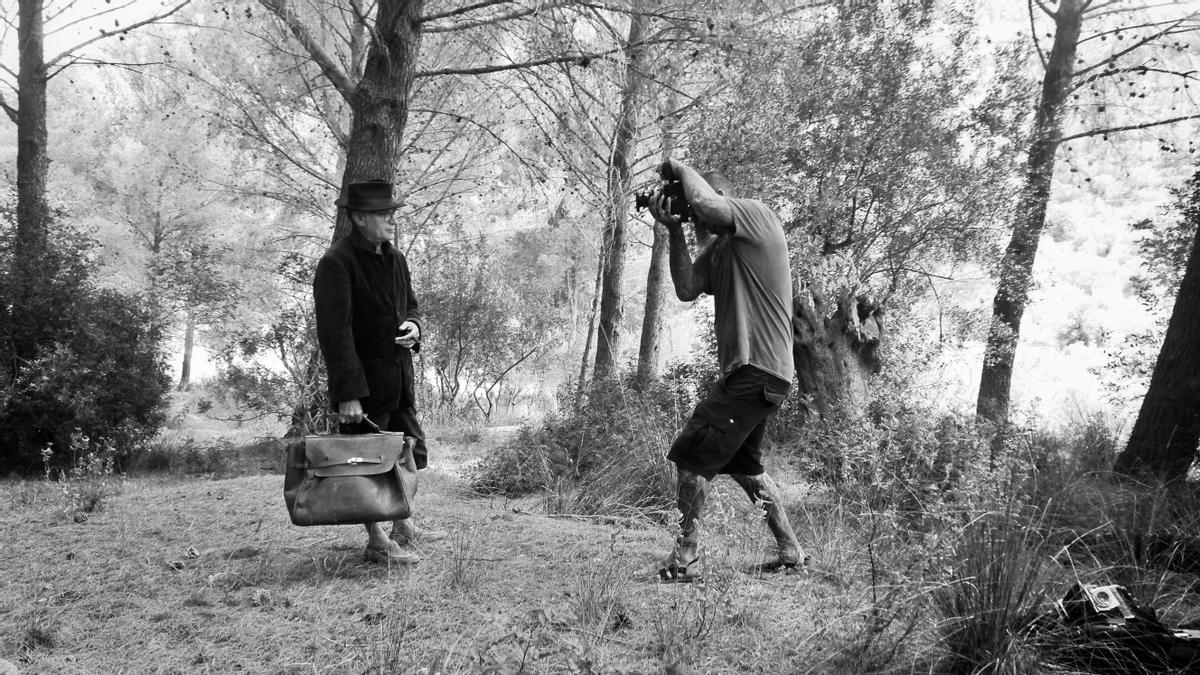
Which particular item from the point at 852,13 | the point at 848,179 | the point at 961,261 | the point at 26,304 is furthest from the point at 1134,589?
the point at 26,304

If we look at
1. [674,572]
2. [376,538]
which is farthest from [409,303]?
[674,572]

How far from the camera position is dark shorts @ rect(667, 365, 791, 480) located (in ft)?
10.6

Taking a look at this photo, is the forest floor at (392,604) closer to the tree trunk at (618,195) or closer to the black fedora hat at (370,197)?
the black fedora hat at (370,197)

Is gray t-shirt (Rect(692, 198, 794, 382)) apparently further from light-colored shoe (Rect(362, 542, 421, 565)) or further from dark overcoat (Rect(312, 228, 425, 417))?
light-colored shoe (Rect(362, 542, 421, 565))

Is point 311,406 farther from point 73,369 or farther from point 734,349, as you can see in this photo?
point 734,349

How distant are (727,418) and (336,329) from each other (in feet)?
6.28

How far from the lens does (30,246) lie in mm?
8266

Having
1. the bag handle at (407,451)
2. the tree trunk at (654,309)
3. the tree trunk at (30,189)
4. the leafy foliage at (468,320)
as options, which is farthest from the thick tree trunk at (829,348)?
the tree trunk at (30,189)

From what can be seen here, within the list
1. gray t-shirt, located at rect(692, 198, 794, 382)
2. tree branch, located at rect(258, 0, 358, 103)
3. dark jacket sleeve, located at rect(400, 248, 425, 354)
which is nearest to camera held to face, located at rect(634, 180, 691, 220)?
gray t-shirt, located at rect(692, 198, 794, 382)

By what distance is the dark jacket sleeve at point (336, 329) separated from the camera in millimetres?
3391

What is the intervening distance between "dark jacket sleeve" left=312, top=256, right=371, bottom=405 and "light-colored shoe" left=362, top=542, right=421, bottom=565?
0.84 meters

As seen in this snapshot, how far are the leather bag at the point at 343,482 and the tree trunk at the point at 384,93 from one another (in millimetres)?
3126

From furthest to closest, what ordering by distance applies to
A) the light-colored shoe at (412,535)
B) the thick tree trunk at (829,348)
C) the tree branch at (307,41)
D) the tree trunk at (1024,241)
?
the tree trunk at (1024,241)
the thick tree trunk at (829,348)
the tree branch at (307,41)
the light-colored shoe at (412,535)

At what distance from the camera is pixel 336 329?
3.40 meters
